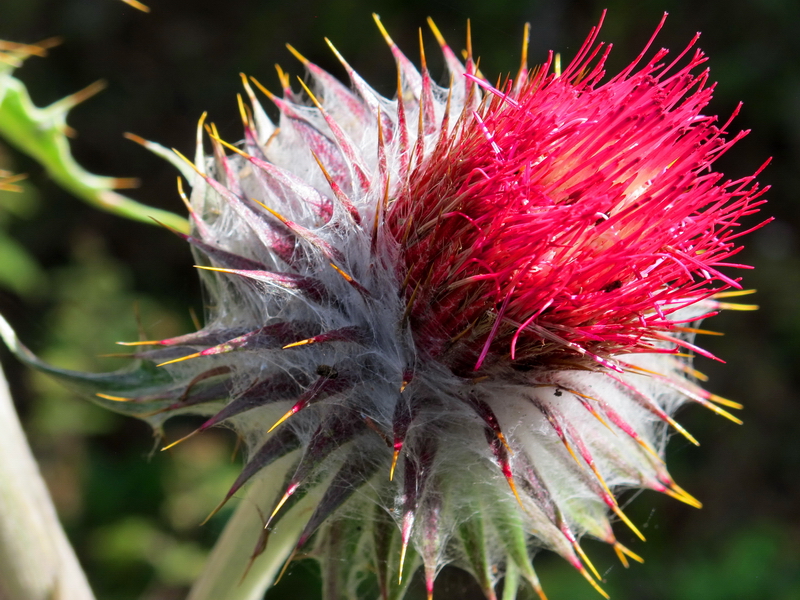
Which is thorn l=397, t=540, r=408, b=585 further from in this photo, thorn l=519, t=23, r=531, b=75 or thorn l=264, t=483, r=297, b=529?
thorn l=519, t=23, r=531, b=75

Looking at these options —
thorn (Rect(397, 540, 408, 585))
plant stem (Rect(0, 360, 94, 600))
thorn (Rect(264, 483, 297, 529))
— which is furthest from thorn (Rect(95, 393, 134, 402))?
thorn (Rect(397, 540, 408, 585))

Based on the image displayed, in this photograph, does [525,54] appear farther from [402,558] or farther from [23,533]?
[23,533]

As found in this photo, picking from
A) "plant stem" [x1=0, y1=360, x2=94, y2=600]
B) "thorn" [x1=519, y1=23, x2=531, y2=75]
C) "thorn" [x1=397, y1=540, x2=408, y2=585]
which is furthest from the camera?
"thorn" [x1=519, y1=23, x2=531, y2=75]

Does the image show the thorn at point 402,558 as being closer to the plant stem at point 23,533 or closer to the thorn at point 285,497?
the thorn at point 285,497

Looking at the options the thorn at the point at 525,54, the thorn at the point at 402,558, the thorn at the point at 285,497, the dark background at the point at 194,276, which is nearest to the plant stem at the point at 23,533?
the thorn at the point at 285,497

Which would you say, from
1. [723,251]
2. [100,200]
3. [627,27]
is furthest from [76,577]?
[627,27]

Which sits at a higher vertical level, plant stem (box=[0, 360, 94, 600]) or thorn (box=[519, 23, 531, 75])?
thorn (box=[519, 23, 531, 75])

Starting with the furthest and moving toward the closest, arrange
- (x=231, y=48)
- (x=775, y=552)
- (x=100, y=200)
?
(x=231, y=48), (x=775, y=552), (x=100, y=200)

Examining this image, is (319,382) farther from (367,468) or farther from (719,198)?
(719,198)

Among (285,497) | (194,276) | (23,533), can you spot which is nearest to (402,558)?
(285,497)
